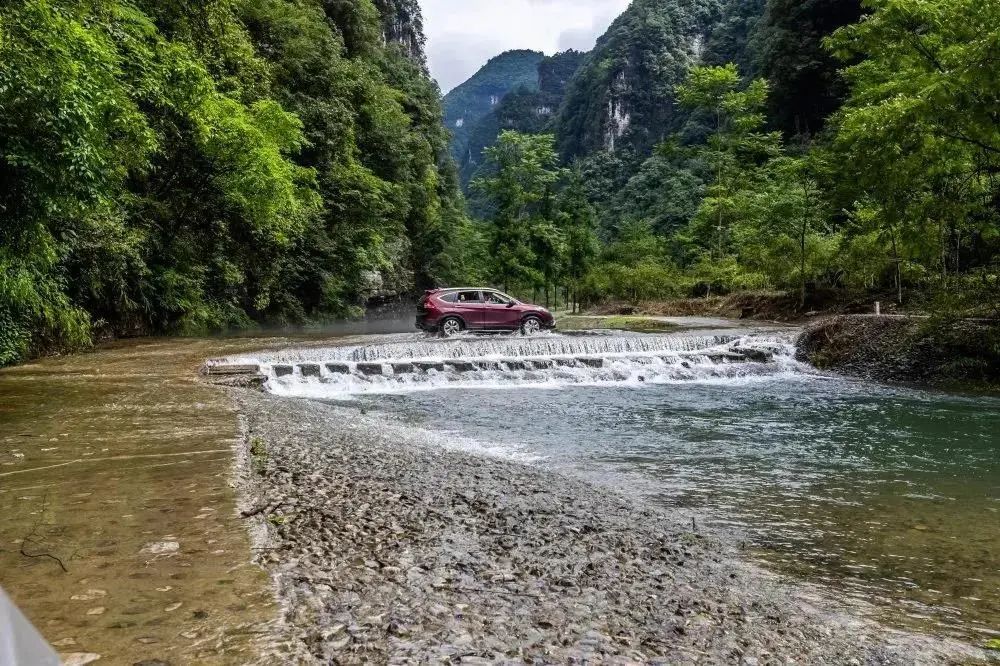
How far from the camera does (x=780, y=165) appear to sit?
38219mm

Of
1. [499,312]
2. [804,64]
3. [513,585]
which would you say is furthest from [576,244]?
[513,585]

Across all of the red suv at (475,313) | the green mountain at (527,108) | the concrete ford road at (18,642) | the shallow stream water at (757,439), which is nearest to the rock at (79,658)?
the concrete ford road at (18,642)

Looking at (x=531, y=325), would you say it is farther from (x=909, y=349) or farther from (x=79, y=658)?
(x=79, y=658)

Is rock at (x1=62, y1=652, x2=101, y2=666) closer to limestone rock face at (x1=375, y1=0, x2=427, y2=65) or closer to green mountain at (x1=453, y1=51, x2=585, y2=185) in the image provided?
limestone rock face at (x1=375, y1=0, x2=427, y2=65)

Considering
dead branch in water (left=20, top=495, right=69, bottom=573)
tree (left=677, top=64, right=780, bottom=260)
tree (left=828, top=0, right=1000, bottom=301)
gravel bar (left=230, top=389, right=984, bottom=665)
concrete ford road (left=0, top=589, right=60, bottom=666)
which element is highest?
tree (left=677, top=64, right=780, bottom=260)

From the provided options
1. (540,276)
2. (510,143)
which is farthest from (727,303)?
(510,143)

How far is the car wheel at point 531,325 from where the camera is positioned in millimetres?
21484

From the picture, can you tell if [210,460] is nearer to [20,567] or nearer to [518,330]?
[20,567]

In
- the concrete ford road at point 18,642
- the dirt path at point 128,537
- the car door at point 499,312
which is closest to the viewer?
the concrete ford road at point 18,642

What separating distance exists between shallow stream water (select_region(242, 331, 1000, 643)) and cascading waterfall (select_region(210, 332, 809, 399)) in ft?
0.16

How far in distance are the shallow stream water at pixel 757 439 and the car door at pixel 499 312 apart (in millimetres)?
3052

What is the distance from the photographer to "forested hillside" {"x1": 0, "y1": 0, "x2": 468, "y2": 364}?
8070 mm

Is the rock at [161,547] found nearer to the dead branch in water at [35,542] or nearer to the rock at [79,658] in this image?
Answer: the dead branch in water at [35,542]

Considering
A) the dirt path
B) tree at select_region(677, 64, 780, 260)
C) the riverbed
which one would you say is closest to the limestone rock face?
tree at select_region(677, 64, 780, 260)
